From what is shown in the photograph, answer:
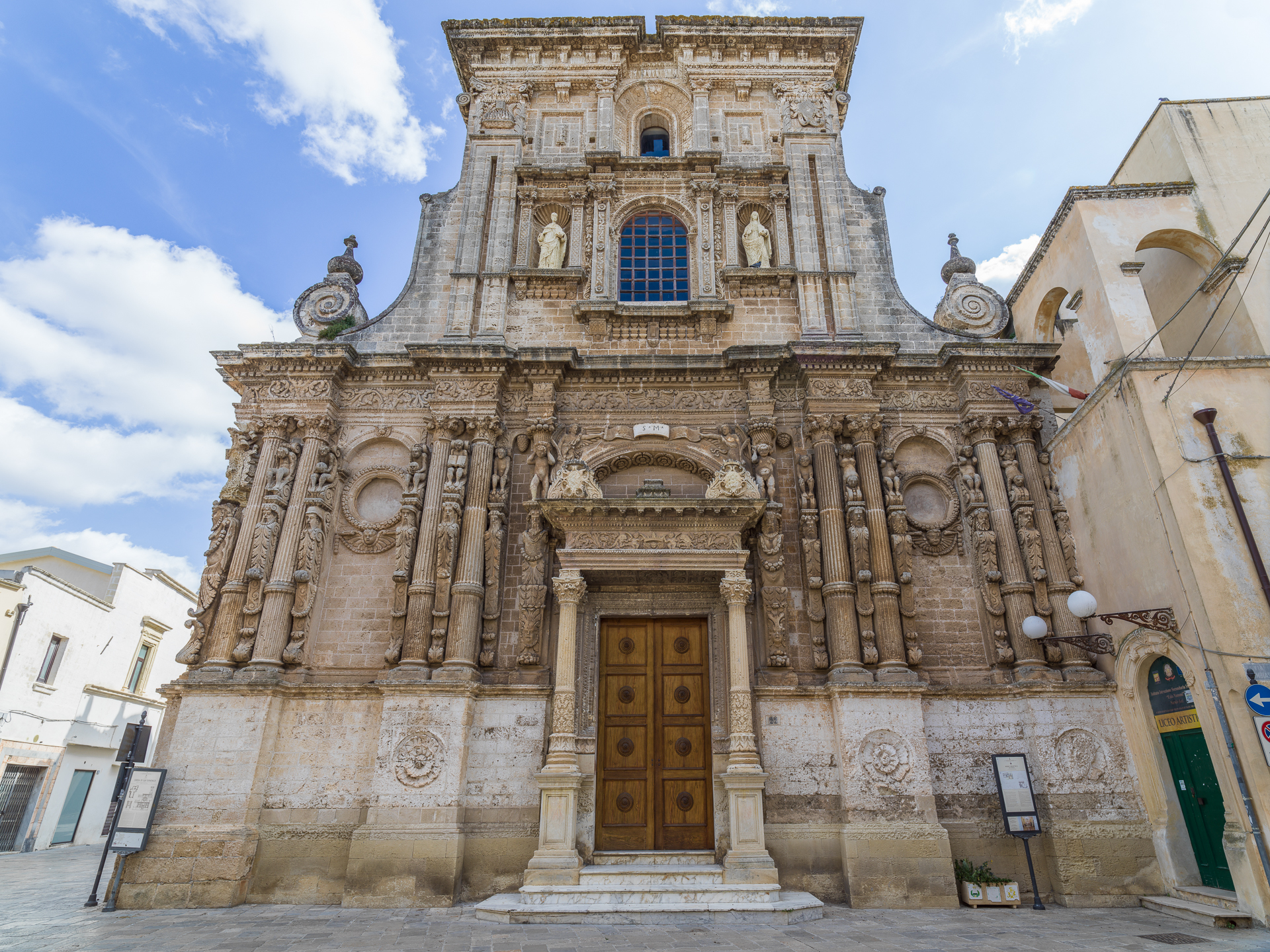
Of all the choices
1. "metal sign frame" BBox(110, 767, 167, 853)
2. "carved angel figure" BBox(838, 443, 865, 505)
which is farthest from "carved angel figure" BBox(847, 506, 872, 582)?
"metal sign frame" BBox(110, 767, 167, 853)

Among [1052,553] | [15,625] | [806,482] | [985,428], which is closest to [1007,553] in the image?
[1052,553]

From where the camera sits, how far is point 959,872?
9.62m

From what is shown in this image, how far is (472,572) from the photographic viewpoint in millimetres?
11016

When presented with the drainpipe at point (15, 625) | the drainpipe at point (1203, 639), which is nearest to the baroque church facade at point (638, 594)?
the drainpipe at point (1203, 639)

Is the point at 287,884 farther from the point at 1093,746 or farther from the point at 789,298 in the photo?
the point at 789,298

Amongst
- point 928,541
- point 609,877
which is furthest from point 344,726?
point 928,541

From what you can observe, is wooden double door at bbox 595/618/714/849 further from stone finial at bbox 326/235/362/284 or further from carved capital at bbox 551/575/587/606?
stone finial at bbox 326/235/362/284

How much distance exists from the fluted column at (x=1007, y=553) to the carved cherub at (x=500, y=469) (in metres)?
7.93

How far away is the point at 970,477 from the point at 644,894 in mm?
8197

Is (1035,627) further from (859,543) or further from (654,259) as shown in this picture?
(654,259)

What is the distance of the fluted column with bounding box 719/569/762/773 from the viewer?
9.92 m

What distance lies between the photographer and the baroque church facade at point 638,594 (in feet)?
31.8

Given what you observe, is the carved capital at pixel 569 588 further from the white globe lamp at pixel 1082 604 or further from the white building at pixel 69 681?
the white building at pixel 69 681

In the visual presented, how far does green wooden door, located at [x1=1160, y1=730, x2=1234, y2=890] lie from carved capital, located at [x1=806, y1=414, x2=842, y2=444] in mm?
6227
